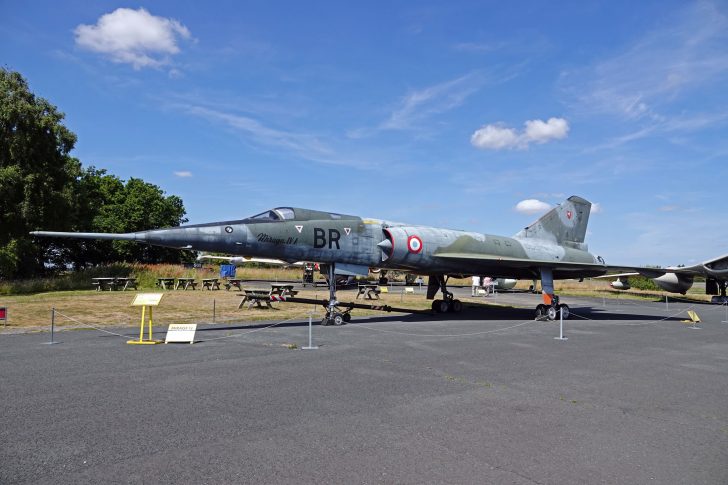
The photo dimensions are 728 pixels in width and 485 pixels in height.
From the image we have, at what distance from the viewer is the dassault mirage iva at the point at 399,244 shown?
466 inches

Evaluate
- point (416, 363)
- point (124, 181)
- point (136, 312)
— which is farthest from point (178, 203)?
point (416, 363)

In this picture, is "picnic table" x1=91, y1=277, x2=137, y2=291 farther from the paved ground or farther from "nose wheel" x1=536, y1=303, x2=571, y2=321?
"nose wheel" x1=536, y1=303, x2=571, y2=321

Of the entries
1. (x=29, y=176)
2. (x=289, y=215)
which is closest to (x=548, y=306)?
(x=289, y=215)

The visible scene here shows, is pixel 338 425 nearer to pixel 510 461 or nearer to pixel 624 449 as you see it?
pixel 510 461

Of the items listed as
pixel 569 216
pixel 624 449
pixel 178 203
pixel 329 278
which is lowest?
pixel 624 449

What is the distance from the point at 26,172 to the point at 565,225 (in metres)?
26.8

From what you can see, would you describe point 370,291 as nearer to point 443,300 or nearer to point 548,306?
point 443,300

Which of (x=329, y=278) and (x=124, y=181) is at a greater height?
(x=124, y=181)

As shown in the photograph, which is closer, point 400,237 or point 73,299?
point 400,237

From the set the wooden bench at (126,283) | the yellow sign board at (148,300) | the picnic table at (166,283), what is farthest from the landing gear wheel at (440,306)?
the picnic table at (166,283)

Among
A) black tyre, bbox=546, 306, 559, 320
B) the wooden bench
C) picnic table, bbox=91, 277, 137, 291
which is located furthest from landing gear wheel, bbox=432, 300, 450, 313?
the wooden bench

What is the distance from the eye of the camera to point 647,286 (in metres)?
42.9

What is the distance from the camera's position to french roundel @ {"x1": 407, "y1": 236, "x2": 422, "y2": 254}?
15.2 meters

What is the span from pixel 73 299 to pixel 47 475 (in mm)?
19221
